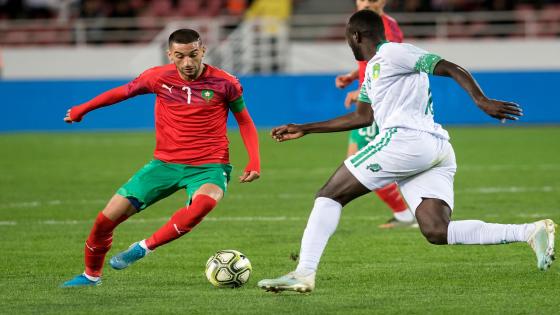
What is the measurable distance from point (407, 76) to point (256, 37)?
66.8 feet

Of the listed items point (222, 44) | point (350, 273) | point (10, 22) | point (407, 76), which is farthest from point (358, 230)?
point (10, 22)

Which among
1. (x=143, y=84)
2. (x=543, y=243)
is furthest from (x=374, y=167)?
(x=143, y=84)

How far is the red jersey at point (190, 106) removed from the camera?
804 centimetres

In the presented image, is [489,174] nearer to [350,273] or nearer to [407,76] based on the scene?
[350,273]

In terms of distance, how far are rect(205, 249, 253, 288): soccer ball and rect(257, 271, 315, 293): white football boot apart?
654 millimetres

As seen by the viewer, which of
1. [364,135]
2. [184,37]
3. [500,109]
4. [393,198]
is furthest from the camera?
[364,135]

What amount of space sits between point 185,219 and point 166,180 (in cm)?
35

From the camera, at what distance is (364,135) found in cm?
1102

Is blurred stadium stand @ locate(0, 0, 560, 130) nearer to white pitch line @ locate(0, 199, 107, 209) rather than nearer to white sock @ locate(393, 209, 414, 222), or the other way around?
white pitch line @ locate(0, 199, 107, 209)

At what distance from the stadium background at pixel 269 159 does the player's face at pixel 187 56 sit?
4.96 ft

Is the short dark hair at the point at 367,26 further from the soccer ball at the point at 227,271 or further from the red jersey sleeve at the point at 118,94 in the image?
the soccer ball at the point at 227,271

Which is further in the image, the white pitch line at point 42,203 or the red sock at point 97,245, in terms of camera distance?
the white pitch line at point 42,203

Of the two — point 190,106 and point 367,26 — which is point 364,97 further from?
point 190,106

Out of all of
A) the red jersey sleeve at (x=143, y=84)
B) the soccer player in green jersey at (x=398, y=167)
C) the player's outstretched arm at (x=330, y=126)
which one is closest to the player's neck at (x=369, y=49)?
the soccer player in green jersey at (x=398, y=167)
